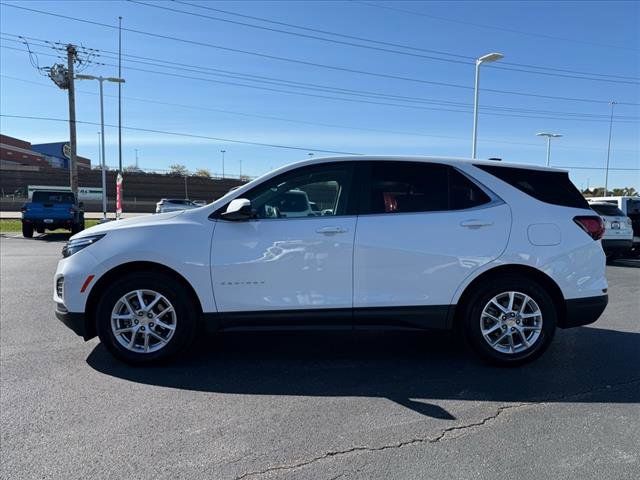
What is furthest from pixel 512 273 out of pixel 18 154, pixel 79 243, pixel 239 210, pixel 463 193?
pixel 18 154

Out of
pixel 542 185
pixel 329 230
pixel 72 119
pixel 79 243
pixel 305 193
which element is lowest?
pixel 79 243

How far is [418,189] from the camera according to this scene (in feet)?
15.5

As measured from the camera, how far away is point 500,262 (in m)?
4.56

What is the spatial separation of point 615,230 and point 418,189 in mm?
11377

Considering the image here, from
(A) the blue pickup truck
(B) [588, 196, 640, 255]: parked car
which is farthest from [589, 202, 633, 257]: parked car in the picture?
(A) the blue pickup truck

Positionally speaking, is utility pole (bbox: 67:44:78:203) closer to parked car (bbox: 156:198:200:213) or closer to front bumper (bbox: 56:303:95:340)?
parked car (bbox: 156:198:200:213)

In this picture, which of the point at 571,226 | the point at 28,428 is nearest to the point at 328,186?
the point at 571,226

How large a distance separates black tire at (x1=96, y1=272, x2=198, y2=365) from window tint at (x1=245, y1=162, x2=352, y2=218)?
0.97m

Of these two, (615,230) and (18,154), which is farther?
(18,154)

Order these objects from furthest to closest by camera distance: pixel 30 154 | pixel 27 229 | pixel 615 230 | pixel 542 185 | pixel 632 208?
pixel 30 154 < pixel 27 229 < pixel 632 208 < pixel 615 230 < pixel 542 185

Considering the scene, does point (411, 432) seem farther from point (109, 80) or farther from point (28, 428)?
point (109, 80)

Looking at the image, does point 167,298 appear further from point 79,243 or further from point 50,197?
point 50,197

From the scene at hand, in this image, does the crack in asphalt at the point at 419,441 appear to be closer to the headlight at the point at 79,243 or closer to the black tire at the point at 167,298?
the black tire at the point at 167,298

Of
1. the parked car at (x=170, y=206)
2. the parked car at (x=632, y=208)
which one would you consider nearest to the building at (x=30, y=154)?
the parked car at (x=170, y=206)
